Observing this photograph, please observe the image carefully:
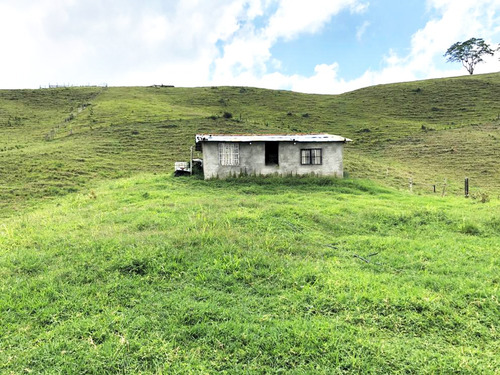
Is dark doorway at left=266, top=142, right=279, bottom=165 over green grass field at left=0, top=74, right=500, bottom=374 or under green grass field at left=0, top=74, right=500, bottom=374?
over

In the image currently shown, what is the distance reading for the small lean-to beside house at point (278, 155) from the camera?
63.8 feet

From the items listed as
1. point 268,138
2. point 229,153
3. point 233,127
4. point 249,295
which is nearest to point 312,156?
point 268,138

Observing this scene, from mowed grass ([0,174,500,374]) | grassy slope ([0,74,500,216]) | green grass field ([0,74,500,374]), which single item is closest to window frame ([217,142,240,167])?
green grass field ([0,74,500,374])

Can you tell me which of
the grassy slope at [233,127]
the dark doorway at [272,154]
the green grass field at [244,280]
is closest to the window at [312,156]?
the green grass field at [244,280]

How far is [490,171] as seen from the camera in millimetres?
24234

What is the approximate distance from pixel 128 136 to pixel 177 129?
5.84m

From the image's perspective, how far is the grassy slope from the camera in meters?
22.7

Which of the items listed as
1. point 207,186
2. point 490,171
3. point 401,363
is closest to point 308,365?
point 401,363

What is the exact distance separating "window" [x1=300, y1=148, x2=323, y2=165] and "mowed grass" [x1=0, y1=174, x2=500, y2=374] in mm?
9949

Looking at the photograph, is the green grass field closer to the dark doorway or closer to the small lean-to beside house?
the small lean-to beside house

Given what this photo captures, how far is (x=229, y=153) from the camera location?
64.4 feet

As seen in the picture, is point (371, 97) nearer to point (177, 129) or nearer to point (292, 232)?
point (177, 129)

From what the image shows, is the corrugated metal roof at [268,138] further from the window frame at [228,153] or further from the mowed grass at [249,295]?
the mowed grass at [249,295]

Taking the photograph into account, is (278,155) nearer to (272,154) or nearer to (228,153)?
(272,154)
